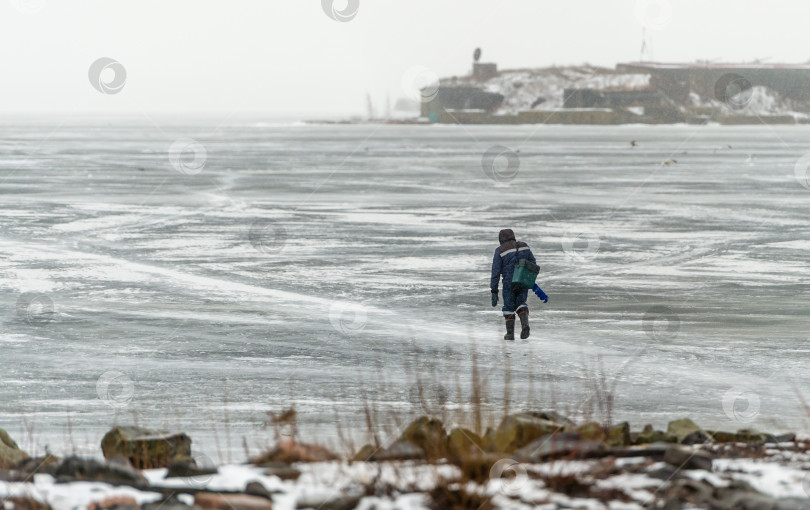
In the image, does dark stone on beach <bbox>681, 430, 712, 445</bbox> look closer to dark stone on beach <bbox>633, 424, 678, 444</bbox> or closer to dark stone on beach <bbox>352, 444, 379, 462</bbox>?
dark stone on beach <bbox>633, 424, 678, 444</bbox>

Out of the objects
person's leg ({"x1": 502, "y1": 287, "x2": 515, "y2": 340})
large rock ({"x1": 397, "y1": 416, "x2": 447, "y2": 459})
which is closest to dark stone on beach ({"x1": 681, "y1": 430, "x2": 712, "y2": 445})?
large rock ({"x1": 397, "y1": 416, "x2": 447, "y2": 459})

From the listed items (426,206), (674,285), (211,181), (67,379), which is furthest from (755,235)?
(211,181)

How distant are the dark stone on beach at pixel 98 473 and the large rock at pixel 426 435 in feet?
4.89

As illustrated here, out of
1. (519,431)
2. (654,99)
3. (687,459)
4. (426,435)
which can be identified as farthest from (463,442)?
(654,99)

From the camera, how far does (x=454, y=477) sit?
16.4 ft

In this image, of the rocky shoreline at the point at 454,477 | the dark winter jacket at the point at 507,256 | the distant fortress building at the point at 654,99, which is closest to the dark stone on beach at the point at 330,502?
the rocky shoreline at the point at 454,477

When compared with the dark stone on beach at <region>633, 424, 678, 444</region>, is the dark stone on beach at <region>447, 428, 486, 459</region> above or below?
above

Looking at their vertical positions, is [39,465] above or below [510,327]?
above

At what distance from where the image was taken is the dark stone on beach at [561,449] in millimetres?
5406

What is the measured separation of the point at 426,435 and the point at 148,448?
1673mm

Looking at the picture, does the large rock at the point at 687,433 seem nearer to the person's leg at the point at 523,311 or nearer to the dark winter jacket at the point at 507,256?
the dark winter jacket at the point at 507,256

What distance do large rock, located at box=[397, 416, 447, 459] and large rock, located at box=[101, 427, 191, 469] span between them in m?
1.30

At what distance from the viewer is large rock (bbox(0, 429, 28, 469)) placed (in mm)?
6320

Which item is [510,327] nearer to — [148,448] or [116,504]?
→ [148,448]
